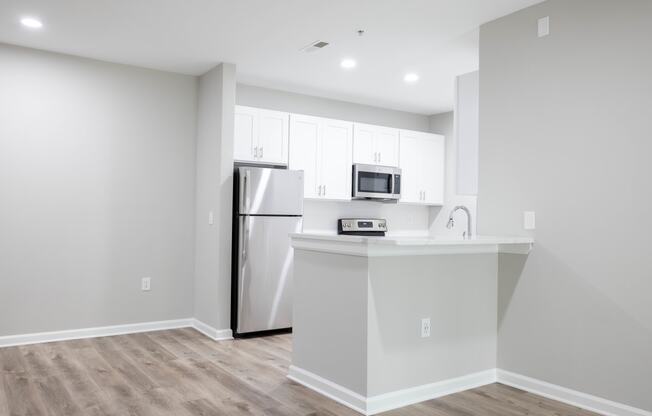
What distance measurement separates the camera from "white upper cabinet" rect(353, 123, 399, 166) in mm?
5859

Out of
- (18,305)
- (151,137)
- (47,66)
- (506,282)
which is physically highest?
(47,66)

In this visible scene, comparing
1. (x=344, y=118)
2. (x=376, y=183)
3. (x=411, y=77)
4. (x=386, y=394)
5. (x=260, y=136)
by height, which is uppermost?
(x=411, y=77)

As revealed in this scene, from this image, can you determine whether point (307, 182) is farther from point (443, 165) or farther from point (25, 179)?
point (25, 179)

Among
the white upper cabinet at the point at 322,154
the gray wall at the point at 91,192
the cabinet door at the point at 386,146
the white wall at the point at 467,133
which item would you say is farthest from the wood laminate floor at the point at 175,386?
the cabinet door at the point at 386,146

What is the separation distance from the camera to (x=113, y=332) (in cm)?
465

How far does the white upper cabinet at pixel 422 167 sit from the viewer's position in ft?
20.6

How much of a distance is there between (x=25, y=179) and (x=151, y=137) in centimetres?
112

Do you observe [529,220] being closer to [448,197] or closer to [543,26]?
[543,26]

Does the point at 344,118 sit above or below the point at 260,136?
above

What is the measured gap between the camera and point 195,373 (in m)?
3.54

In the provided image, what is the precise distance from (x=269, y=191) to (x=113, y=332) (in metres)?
1.89

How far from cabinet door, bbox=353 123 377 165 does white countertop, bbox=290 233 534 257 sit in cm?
261

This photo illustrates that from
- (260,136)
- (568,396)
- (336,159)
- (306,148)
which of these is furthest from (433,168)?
(568,396)

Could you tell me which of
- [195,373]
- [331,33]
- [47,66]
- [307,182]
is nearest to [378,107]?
[307,182]
